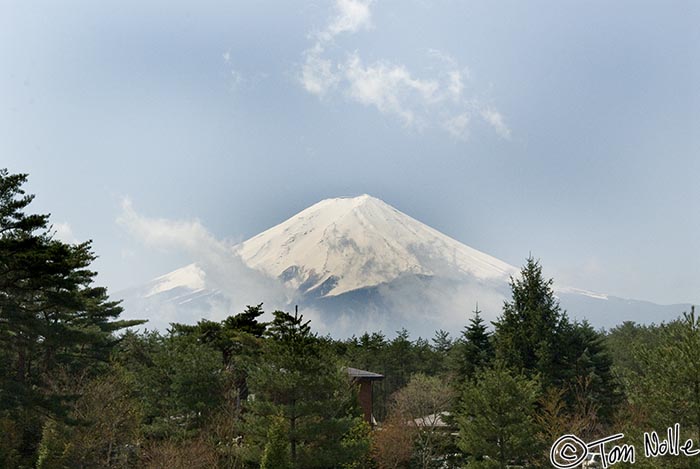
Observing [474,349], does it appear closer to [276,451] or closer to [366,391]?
[366,391]

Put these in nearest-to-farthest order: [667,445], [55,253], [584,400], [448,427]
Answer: [667,445]
[55,253]
[584,400]
[448,427]

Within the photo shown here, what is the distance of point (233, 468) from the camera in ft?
84.1

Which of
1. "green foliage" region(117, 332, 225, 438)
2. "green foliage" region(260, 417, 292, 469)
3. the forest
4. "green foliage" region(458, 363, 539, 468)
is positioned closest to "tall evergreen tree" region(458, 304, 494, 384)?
the forest

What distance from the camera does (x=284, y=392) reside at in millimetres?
24203

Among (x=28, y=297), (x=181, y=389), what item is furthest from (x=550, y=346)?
(x=28, y=297)

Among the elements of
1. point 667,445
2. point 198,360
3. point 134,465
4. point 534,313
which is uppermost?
point 534,313

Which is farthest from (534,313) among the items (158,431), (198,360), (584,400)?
(158,431)

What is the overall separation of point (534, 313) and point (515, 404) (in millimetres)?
11980

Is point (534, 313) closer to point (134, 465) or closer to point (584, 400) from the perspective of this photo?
point (584, 400)
